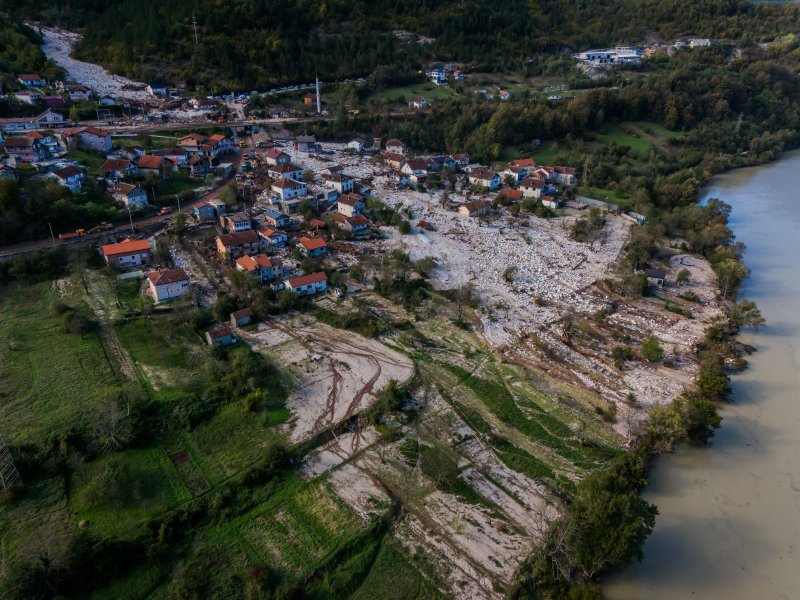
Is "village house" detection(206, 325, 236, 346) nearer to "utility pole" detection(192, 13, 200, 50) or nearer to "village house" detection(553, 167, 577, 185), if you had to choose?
"village house" detection(553, 167, 577, 185)

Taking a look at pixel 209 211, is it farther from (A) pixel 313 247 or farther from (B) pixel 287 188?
(A) pixel 313 247

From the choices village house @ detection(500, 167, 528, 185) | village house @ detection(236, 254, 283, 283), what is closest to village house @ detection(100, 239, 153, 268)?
Result: village house @ detection(236, 254, 283, 283)

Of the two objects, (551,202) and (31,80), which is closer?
(551,202)

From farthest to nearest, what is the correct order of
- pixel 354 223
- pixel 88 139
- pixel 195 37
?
1. pixel 195 37
2. pixel 88 139
3. pixel 354 223

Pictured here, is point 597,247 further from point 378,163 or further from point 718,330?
point 378,163

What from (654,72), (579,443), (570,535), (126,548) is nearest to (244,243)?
(126,548)

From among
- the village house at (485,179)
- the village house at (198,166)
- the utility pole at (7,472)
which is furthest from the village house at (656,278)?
the village house at (198,166)

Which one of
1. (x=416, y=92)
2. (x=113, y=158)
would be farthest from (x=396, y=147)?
(x=113, y=158)
